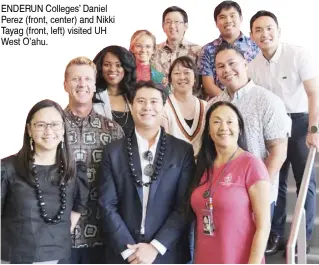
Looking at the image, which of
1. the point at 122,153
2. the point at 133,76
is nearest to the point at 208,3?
the point at 133,76

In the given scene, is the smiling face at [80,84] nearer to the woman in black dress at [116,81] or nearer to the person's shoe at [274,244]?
the woman in black dress at [116,81]

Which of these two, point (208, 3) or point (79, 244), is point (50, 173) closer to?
point (79, 244)

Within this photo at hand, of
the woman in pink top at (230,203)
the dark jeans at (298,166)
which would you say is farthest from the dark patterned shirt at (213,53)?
the woman in pink top at (230,203)

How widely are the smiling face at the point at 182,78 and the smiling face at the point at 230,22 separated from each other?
1.87ft

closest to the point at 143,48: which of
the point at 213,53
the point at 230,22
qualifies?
the point at 213,53

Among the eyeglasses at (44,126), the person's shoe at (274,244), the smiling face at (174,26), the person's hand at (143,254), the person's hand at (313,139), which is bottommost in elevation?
the person's shoe at (274,244)

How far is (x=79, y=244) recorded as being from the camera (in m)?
2.89

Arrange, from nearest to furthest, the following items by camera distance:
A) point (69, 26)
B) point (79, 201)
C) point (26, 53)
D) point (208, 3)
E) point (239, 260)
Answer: point (239, 260), point (79, 201), point (69, 26), point (26, 53), point (208, 3)

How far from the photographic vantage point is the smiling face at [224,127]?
268 cm

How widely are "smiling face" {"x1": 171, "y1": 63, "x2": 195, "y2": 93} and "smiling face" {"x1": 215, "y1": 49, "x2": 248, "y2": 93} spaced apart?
0.35m

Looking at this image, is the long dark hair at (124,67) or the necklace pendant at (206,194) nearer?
the necklace pendant at (206,194)

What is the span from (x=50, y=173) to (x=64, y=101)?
1862 mm

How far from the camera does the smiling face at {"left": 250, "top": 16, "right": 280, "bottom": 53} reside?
3.42 m

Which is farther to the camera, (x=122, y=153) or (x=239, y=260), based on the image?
(x=122, y=153)
